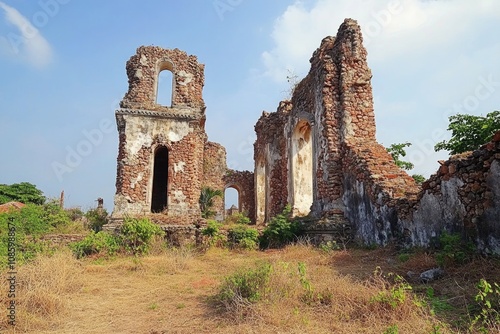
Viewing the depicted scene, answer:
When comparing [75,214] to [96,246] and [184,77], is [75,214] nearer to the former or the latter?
[184,77]

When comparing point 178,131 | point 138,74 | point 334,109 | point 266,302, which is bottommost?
point 266,302

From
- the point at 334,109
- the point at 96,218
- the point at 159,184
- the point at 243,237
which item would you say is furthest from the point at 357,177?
the point at 159,184

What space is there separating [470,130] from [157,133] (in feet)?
42.1

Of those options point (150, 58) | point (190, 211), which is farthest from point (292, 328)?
point (150, 58)

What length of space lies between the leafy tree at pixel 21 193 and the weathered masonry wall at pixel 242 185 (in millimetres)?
13988

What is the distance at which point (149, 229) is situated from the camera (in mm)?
9758

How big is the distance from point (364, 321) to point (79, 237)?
366 inches

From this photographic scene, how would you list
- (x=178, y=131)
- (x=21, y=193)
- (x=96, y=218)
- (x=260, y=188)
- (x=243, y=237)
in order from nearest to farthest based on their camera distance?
(x=243, y=237)
(x=178, y=131)
(x=96, y=218)
(x=260, y=188)
(x=21, y=193)

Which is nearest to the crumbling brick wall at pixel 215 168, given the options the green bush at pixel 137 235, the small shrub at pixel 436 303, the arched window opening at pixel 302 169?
the arched window opening at pixel 302 169

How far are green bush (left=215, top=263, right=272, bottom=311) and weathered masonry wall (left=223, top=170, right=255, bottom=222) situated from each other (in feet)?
58.7

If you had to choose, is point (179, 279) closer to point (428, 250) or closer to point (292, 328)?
point (292, 328)

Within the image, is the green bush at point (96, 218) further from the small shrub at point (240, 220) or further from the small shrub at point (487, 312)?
the small shrub at point (487, 312)

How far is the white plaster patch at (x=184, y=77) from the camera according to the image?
1387 centimetres

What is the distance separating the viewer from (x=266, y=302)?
409 cm
